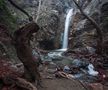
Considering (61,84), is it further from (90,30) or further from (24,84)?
(90,30)

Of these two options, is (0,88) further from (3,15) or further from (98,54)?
(98,54)

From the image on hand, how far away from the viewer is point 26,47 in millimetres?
6723

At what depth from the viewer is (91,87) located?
23.6 ft

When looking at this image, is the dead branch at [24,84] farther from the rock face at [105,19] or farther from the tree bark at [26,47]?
the rock face at [105,19]

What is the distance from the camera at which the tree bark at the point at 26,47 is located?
648 centimetres

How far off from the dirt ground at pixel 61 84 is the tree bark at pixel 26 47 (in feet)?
1.53

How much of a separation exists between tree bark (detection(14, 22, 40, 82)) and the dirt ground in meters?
0.47

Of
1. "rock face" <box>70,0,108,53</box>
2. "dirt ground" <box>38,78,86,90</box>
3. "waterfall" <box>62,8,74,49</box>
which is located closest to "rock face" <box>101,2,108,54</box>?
"rock face" <box>70,0,108,53</box>

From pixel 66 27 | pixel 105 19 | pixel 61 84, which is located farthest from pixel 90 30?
pixel 61 84

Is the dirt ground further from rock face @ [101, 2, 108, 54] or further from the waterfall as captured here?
the waterfall

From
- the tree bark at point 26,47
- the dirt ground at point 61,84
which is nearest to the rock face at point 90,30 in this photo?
the dirt ground at point 61,84

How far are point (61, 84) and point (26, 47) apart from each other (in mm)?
1870

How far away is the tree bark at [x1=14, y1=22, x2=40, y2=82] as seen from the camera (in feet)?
21.3

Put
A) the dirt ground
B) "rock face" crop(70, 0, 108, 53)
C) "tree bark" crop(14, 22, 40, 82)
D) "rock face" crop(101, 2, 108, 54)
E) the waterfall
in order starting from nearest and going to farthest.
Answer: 1. "tree bark" crop(14, 22, 40, 82)
2. the dirt ground
3. "rock face" crop(101, 2, 108, 54)
4. "rock face" crop(70, 0, 108, 53)
5. the waterfall
